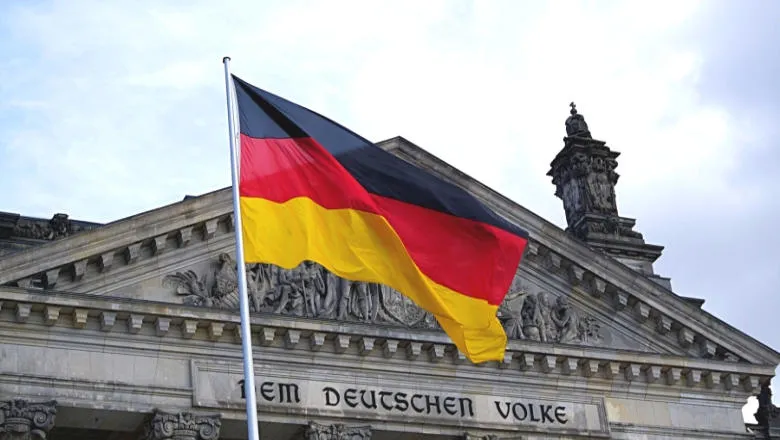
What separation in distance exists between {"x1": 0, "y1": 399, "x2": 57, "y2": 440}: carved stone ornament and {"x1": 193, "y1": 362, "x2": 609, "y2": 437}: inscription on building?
10.4 feet

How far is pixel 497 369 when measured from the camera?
112 feet

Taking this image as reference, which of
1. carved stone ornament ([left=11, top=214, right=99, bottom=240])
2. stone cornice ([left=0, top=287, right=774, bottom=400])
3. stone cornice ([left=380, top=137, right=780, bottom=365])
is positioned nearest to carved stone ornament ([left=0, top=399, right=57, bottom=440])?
stone cornice ([left=0, top=287, right=774, bottom=400])

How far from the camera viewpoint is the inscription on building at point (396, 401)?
102ft

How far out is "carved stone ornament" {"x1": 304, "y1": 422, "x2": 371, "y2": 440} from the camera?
103 feet

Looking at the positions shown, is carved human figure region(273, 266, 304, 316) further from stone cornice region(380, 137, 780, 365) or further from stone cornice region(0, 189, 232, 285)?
stone cornice region(380, 137, 780, 365)

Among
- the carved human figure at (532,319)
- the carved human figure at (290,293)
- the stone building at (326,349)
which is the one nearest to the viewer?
the stone building at (326,349)

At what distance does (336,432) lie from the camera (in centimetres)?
3159

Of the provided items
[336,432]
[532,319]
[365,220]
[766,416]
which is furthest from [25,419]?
[766,416]

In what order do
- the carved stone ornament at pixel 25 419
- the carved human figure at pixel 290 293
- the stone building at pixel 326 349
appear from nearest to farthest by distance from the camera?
the carved stone ornament at pixel 25 419, the stone building at pixel 326 349, the carved human figure at pixel 290 293

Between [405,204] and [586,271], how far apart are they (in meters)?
14.3

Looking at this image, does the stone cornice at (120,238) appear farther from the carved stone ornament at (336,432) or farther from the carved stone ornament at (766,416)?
the carved stone ornament at (766,416)

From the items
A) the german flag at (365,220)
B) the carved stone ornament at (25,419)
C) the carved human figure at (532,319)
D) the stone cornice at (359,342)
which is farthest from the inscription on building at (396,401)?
the german flag at (365,220)

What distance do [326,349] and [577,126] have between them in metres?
12.7

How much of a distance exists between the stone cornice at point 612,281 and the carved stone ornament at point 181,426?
8114mm
